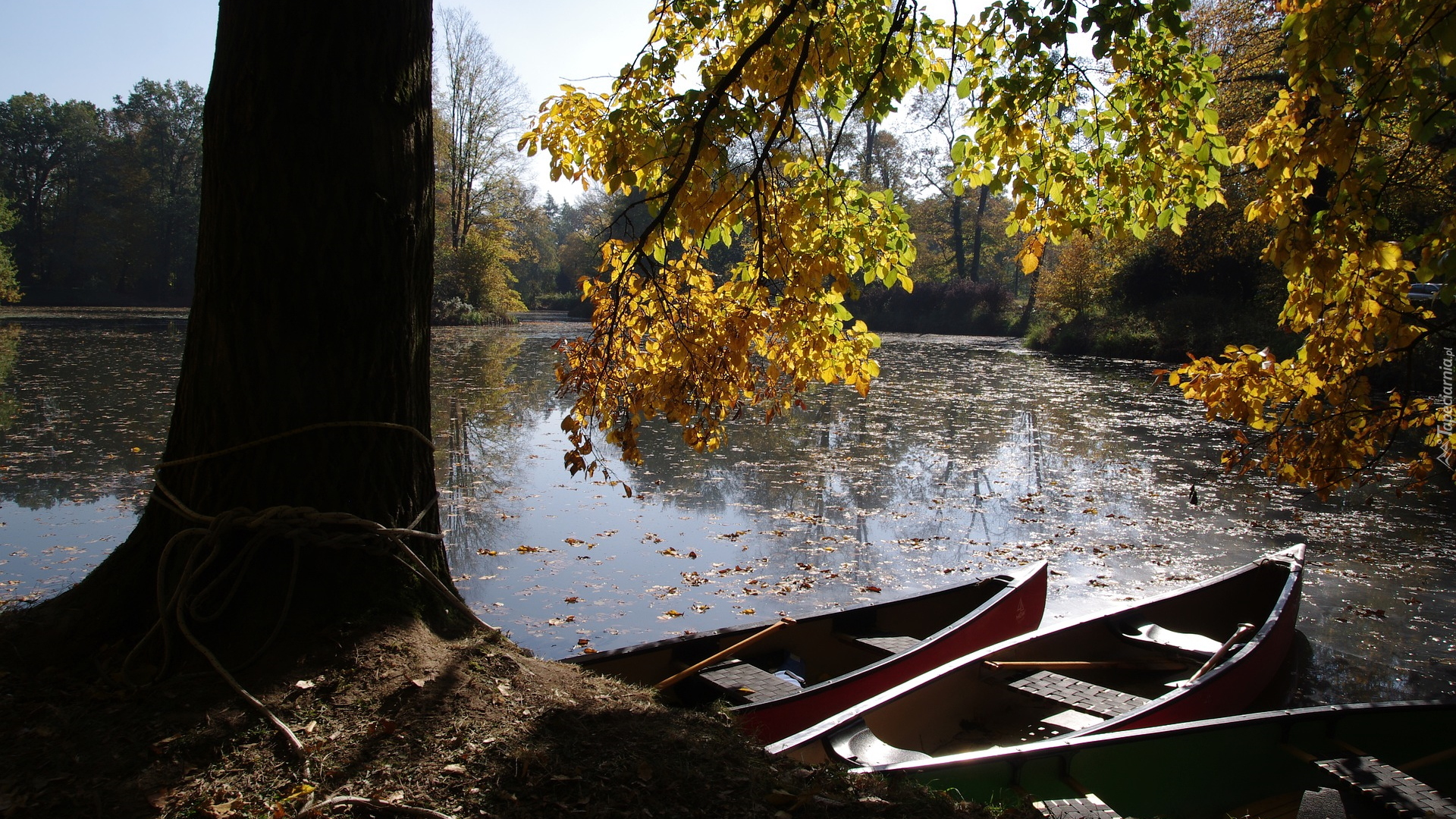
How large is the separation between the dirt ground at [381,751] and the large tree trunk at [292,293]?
0.24m

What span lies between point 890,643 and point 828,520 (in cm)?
351

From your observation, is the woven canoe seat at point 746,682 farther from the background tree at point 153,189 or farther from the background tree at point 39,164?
the background tree at point 39,164

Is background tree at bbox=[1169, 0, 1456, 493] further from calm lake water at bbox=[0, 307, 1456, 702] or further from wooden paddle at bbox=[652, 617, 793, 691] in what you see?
wooden paddle at bbox=[652, 617, 793, 691]

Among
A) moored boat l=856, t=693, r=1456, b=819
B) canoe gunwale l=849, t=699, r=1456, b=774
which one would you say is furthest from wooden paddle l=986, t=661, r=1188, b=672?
moored boat l=856, t=693, r=1456, b=819

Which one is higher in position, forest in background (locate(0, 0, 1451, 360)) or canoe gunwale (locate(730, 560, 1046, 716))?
forest in background (locate(0, 0, 1451, 360))

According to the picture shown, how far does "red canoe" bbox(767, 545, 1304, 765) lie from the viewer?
11.5 feet

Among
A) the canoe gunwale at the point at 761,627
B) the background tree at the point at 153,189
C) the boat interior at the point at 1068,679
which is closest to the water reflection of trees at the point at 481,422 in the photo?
the canoe gunwale at the point at 761,627

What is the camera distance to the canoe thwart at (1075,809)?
2.78 meters

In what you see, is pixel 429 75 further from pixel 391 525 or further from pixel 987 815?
pixel 987 815

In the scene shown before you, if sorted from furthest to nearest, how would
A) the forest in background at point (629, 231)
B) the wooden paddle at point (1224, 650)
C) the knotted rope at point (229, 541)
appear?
1. the forest in background at point (629, 231)
2. the wooden paddle at point (1224, 650)
3. the knotted rope at point (229, 541)

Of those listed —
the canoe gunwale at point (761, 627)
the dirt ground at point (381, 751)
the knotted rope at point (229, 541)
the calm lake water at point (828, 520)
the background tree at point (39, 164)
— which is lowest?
the calm lake water at point (828, 520)

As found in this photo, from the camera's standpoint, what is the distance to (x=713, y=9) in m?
4.77

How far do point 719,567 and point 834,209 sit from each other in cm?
312

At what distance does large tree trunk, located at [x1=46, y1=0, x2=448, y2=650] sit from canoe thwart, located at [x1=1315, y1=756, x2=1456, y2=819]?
3.39 m
